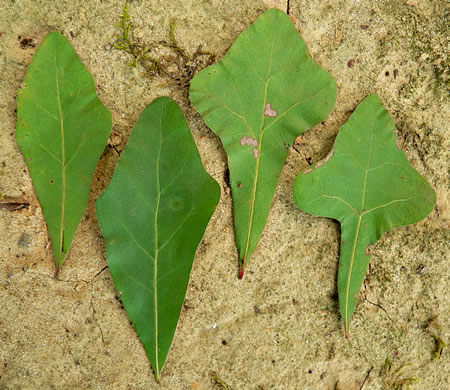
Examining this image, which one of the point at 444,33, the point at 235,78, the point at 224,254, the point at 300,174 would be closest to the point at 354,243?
the point at 300,174

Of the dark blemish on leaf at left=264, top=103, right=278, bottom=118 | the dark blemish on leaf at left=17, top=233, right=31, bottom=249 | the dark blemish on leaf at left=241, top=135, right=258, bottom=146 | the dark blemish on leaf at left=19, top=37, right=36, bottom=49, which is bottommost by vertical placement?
the dark blemish on leaf at left=17, top=233, right=31, bottom=249

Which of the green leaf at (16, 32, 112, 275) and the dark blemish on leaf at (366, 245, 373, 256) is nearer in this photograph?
the green leaf at (16, 32, 112, 275)

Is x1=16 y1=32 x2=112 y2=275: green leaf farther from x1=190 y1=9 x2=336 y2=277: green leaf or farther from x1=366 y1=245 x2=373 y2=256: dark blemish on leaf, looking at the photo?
x1=366 y1=245 x2=373 y2=256: dark blemish on leaf

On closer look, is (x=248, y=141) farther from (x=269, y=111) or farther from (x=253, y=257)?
(x=253, y=257)

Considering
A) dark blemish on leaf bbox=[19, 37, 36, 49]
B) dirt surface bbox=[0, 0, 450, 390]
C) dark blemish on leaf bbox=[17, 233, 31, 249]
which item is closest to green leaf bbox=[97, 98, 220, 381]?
dirt surface bbox=[0, 0, 450, 390]

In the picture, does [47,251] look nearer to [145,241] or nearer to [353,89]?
[145,241]

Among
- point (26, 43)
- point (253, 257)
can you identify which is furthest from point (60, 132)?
point (253, 257)

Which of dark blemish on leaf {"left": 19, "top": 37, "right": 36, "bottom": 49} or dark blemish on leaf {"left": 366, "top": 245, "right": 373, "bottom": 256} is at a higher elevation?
dark blemish on leaf {"left": 19, "top": 37, "right": 36, "bottom": 49}
